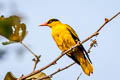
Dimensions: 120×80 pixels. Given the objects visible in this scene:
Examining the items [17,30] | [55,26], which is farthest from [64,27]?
[17,30]

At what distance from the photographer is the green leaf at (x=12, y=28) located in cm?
119

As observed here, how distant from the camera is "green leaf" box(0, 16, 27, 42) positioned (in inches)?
46.8

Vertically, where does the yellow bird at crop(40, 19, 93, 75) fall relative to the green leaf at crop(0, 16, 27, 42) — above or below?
below

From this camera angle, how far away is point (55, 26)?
4391mm

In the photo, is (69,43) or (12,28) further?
(69,43)

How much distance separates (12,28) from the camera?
1.23 m

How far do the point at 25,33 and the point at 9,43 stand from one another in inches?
4.5

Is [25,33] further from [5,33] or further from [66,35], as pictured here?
[66,35]

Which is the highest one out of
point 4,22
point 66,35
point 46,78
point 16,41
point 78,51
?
point 4,22

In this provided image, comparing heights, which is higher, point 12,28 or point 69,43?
point 12,28

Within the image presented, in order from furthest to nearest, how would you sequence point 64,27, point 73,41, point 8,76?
point 64,27 < point 73,41 < point 8,76

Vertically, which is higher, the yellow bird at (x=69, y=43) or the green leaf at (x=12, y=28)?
the green leaf at (x=12, y=28)

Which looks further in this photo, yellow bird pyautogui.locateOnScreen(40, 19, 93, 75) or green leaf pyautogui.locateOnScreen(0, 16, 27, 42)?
yellow bird pyautogui.locateOnScreen(40, 19, 93, 75)

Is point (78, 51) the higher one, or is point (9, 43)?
point (9, 43)
